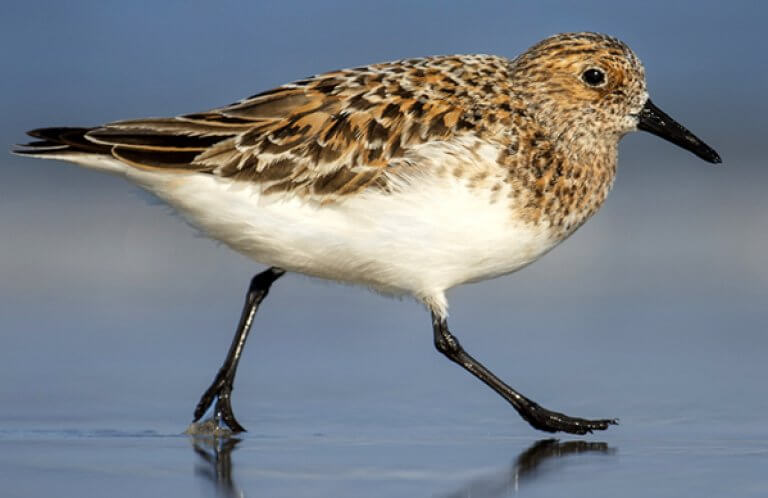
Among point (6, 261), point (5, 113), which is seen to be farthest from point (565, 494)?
point (5, 113)

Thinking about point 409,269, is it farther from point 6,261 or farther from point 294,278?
point 6,261

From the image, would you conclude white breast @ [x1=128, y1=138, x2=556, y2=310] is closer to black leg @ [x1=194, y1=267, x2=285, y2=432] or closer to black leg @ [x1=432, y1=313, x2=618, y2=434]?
black leg @ [x1=432, y1=313, x2=618, y2=434]

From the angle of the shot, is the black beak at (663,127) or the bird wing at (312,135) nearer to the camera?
the bird wing at (312,135)

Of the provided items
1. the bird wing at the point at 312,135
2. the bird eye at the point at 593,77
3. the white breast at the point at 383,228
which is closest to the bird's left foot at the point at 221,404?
the white breast at the point at 383,228

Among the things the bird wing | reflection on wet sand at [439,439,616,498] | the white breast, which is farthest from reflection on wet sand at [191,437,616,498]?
the bird wing

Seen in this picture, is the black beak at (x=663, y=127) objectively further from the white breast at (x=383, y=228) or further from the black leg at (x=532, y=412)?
the black leg at (x=532, y=412)

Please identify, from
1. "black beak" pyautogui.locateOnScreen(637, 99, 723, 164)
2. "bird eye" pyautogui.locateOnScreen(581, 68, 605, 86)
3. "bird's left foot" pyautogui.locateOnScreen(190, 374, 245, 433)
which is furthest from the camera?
"black beak" pyautogui.locateOnScreen(637, 99, 723, 164)
